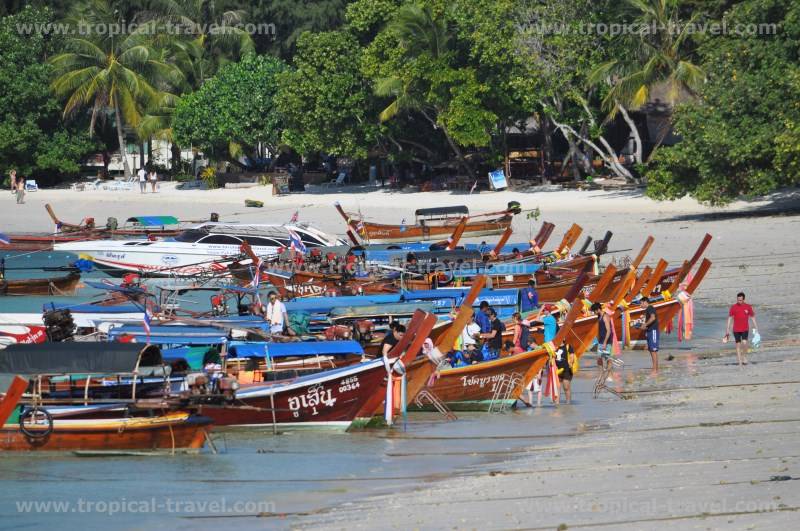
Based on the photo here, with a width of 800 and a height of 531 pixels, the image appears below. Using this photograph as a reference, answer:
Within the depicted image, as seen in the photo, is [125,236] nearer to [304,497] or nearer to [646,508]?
[304,497]

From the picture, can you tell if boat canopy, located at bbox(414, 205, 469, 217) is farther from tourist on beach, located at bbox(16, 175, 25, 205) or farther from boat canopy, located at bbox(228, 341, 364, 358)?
tourist on beach, located at bbox(16, 175, 25, 205)

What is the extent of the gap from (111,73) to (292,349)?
44.8 m

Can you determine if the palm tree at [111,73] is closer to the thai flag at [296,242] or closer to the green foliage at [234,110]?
the green foliage at [234,110]

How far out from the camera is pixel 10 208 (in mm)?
56312

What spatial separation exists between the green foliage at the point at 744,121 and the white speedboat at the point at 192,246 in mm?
11590

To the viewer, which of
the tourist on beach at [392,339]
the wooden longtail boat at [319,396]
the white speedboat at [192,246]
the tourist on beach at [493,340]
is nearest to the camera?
the wooden longtail boat at [319,396]

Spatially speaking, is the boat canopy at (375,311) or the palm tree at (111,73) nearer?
the boat canopy at (375,311)

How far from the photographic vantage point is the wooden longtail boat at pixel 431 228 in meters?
41.3

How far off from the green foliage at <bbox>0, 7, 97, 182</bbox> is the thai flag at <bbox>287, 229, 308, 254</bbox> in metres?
29.1

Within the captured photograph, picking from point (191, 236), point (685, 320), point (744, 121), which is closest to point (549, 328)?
point (685, 320)

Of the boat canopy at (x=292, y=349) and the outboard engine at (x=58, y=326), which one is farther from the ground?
the outboard engine at (x=58, y=326)

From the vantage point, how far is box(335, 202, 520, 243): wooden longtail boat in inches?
1626

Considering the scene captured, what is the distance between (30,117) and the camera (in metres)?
62.1

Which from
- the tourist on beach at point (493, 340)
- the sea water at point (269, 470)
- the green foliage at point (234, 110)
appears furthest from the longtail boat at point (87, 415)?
the green foliage at point (234, 110)
